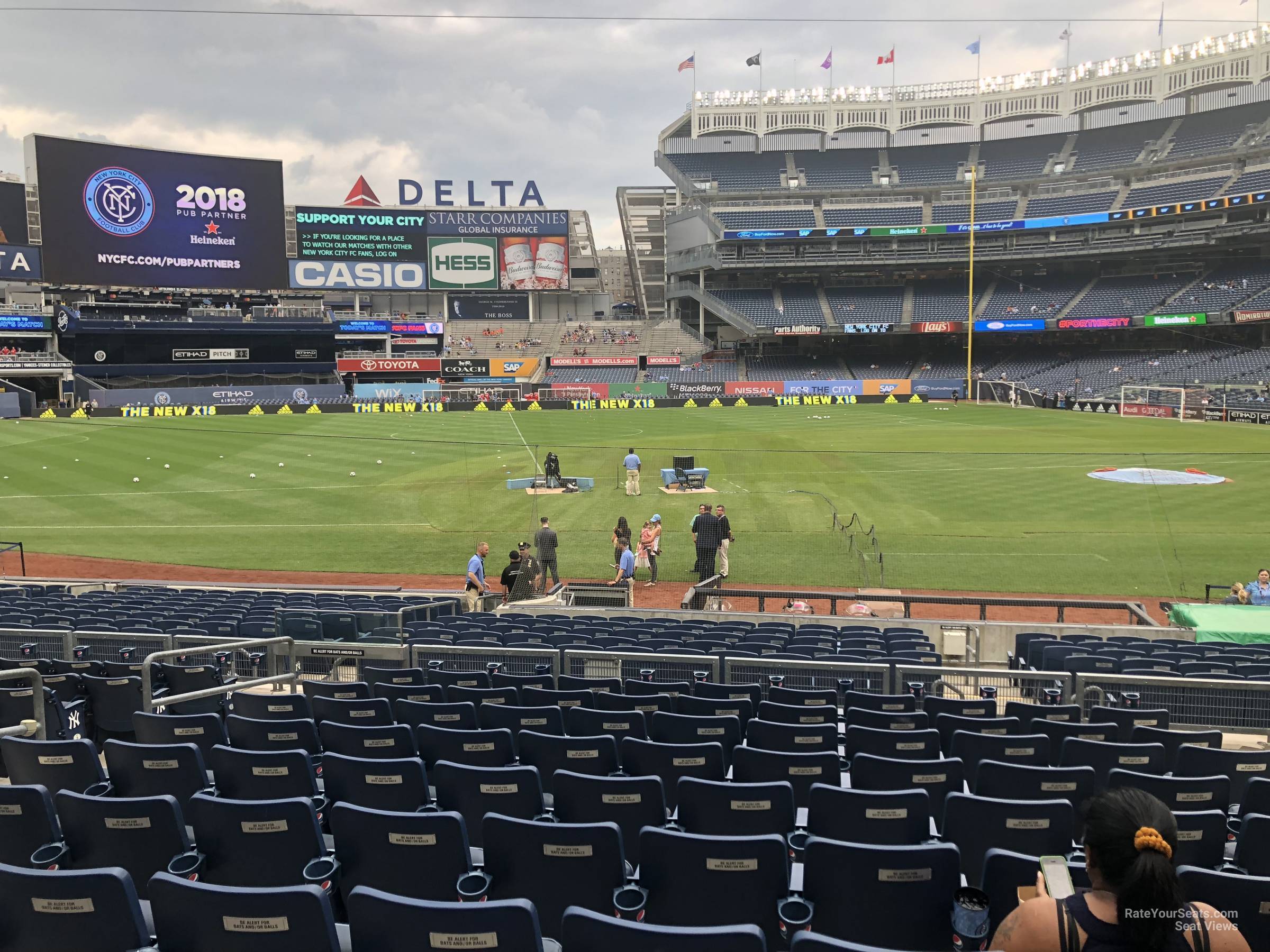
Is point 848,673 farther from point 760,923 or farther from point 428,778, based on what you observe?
point 760,923

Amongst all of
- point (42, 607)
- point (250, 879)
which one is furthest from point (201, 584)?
point (250, 879)

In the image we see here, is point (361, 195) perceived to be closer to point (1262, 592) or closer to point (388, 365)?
point (388, 365)

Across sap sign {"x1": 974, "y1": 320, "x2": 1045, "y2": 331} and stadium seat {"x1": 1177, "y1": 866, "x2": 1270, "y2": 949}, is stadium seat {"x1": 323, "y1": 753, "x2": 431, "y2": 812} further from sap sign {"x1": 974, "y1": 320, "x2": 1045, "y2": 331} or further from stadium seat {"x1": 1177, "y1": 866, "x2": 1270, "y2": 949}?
sap sign {"x1": 974, "y1": 320, "x2": 1045, "y2": 331}

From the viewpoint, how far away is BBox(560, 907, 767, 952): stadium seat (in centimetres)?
296

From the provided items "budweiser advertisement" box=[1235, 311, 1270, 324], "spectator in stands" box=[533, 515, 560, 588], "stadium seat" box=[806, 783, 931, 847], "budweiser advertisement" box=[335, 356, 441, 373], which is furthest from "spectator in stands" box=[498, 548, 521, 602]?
"budweiser advertisement" box=[335, 356, 441, 373]

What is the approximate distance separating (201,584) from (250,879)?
18245mm

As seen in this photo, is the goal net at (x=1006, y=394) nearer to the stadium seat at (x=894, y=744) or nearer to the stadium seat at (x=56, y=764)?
the stadium seat at (x=894, y=744)

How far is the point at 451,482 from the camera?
33.3m

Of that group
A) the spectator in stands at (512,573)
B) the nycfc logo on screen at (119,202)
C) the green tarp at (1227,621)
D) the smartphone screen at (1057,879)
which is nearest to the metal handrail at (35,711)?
the smartphone screen at (1057,879)

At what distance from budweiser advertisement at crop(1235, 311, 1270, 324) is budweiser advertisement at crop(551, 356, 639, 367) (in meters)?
52.1

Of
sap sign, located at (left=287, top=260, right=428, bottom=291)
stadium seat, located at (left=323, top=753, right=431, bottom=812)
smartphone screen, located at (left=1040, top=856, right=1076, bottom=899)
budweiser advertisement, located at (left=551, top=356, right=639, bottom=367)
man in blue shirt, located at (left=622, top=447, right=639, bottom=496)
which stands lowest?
stadium seat, located at (left=323, top=753, right=431, bottom=812)

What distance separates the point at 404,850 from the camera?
166 inches

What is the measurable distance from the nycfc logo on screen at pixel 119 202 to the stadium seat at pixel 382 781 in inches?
3314

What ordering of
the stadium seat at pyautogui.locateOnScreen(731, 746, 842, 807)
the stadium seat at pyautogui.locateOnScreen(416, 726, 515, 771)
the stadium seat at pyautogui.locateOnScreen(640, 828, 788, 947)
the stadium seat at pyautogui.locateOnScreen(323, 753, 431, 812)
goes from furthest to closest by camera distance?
the stadium seat at pyautogui.locateOnScreen(416, 726, 515, 771) → the stadium seat at pyautogui.locateOnScreen(731, 746, 842, 807) → the stadium seat at pyautogui.locateOnScreen(323, 753, 431, 812) → the stadium seat at pyautogui.locateOnScreen(640, 828, 788, 947)
